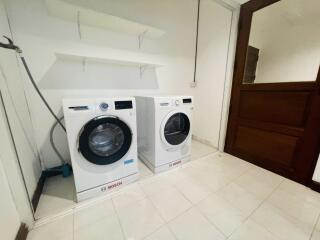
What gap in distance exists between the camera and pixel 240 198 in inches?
53.6

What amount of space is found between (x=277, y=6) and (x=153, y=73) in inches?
65.4

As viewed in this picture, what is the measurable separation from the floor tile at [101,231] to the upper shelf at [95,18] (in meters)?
1.87

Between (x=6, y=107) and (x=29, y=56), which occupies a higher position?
(x=29, y=56)

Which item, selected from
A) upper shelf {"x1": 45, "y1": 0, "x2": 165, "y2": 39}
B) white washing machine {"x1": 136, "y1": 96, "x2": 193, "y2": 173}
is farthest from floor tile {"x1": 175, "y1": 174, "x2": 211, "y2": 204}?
upper shelf {"x1": 45, "y1": 0, "x2": 165, "y2": 39}

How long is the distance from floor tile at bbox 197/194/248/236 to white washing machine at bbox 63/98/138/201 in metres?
0.76

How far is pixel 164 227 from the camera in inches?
42.5

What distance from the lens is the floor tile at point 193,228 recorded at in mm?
1018

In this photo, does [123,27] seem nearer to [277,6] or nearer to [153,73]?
[153,73]

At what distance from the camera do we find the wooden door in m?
1.43

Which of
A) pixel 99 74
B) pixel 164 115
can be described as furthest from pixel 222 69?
pixel 99 74

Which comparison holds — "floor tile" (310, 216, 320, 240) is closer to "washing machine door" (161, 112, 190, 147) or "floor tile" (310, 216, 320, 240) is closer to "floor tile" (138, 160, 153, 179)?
"washing machine door" (161, 112, 190, 147)

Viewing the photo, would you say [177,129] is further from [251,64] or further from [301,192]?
[301,192]

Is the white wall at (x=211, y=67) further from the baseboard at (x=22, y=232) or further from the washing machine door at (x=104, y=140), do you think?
the baseboard at (x=22, y=232)

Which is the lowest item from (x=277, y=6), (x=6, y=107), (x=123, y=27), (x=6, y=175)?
(x=6, y=175)
